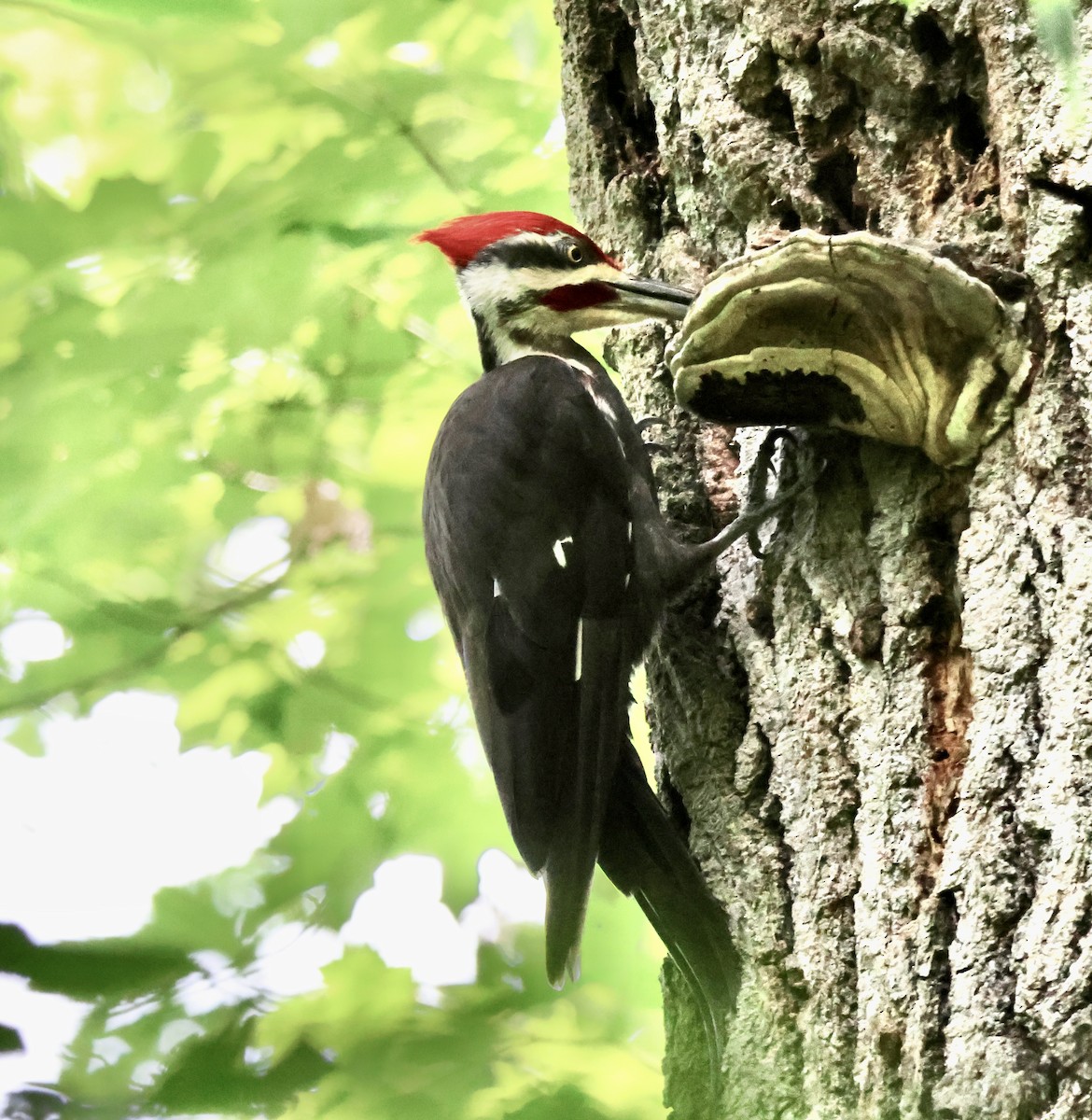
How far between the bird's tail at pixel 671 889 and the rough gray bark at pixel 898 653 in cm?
4

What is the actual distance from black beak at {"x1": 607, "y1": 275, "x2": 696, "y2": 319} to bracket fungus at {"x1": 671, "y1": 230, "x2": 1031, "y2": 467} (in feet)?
1.28

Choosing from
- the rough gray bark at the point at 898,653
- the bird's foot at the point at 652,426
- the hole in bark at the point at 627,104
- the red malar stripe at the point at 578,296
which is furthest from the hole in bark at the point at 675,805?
the hole in bark at the point at 627,104

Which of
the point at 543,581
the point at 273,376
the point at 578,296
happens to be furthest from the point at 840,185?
the point at 273,376

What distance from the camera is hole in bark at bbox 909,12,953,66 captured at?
1.67 meters

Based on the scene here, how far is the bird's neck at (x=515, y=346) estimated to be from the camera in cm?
261

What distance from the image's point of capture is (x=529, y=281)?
2.62 metres

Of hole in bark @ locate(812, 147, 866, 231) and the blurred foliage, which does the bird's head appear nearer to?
the blurred foliage

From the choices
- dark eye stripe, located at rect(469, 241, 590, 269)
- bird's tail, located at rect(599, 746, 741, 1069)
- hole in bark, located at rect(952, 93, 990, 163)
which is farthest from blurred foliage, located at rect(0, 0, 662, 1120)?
hole in bark, located at rect(952, 93, 990, 163)

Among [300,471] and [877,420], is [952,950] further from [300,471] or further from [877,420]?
[300,471]

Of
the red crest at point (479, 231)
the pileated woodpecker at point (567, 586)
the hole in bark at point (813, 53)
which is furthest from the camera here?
the red crest at point (479, 231)

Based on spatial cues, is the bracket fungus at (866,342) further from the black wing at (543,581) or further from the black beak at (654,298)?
the black wing at (543,581)

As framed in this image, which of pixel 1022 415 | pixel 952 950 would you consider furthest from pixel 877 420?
pixel 952 950

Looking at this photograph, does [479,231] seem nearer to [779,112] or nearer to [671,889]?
[779,112]

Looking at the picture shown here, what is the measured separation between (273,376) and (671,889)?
178cm
